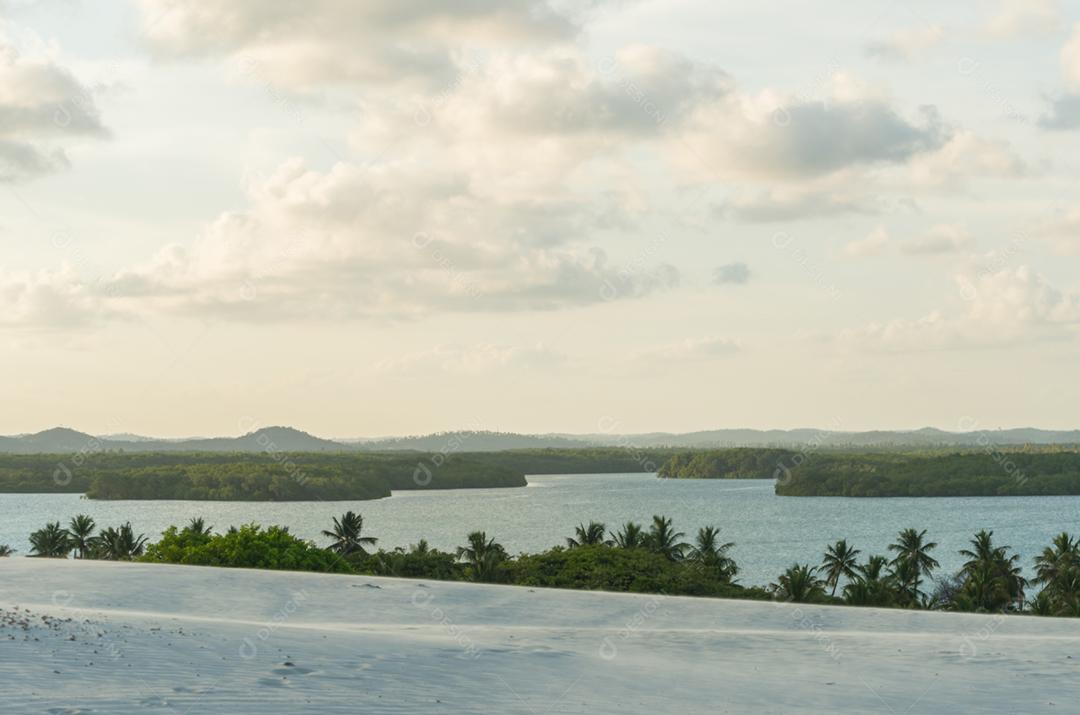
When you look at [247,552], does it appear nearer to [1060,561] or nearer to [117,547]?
[117,547]

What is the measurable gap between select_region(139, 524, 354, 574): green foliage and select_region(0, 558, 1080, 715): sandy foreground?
19.3 metres

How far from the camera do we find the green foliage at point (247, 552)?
147 ft

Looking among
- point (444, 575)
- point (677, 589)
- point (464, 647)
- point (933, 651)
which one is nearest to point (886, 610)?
point (933, 651)

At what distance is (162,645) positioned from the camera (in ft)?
51.2

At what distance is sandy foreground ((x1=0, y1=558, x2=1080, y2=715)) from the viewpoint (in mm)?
13281

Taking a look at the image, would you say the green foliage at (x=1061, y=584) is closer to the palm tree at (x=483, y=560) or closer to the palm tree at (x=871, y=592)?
the palm tree at (x=871, y=592)

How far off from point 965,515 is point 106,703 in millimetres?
196546

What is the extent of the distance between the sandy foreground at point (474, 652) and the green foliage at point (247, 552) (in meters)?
19.3

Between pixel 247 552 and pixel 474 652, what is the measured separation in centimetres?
3032

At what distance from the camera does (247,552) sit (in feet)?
148

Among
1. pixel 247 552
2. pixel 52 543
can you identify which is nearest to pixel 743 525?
pixel 52 543

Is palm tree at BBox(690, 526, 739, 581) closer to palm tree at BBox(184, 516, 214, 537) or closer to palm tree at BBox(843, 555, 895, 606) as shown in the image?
palm tree at BBox(843, 555, 895, 606)

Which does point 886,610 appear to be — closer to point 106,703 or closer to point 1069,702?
point 1069,702

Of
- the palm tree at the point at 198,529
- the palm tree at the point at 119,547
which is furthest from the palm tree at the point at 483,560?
the palm tree at the point at 119,547
